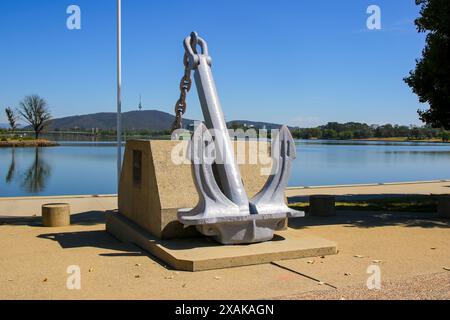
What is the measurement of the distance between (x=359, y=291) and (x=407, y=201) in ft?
29.7

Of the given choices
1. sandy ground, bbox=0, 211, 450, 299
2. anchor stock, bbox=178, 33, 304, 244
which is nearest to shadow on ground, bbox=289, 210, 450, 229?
sandy ground, bbox=0, 211, 450, 299

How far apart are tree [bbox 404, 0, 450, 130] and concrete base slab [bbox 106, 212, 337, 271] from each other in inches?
243

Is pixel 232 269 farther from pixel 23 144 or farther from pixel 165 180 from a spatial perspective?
pixel 23 144

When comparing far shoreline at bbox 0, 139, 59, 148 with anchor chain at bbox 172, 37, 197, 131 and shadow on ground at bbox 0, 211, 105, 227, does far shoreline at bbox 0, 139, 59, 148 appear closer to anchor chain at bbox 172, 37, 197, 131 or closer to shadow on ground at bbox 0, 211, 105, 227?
shadow on ground at bbox 0, 211, 105, 227

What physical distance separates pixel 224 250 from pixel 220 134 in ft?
5.64

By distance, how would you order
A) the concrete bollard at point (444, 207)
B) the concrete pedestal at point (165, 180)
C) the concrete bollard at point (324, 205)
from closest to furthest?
the concrete pedestal at point (165, 180), the concrete bollard at point (444, 207), the concrete bollard at point (324, 205)

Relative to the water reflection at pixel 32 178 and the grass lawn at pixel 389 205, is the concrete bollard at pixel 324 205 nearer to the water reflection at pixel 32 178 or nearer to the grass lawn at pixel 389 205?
the grass lawn at pixel 389 205

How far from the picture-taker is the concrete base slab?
5.84 metres

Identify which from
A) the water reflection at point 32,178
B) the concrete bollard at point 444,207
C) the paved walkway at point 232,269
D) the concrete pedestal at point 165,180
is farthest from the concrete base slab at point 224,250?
the water reflection at point 32,178

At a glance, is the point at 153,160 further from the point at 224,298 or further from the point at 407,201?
the point at 407,201

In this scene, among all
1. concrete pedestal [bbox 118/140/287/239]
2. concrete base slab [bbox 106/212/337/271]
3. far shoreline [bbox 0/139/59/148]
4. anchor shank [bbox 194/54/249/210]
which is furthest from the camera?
far shoreline [bbox 0/139/59/148]

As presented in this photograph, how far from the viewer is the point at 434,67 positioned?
36.6ft

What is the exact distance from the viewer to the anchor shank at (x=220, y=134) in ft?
22.0

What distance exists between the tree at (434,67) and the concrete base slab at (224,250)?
6.18 metres
